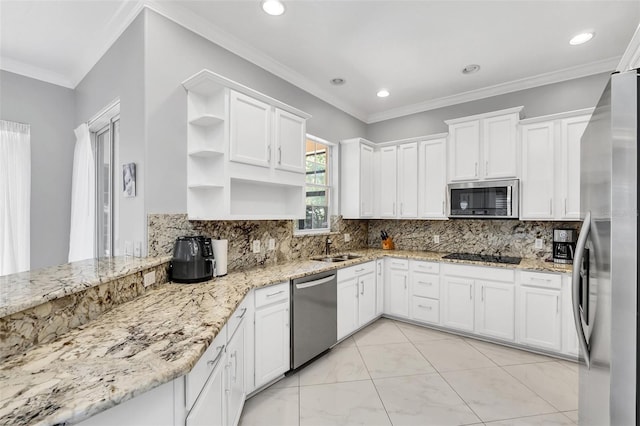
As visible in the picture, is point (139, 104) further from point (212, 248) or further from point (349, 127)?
point (349, 127)

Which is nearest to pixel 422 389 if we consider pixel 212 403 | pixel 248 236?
pixel 212 403

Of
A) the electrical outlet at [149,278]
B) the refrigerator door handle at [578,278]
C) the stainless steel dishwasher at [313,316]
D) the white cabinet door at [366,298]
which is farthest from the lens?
the white cabinet door at [366,298]

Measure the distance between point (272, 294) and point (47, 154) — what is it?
130 inches

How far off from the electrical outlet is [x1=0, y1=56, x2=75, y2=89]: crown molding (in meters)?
3.07

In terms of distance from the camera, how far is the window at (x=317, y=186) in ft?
13.1

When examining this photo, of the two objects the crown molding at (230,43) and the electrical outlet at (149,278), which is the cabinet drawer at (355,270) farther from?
the crown molding at (230,43)

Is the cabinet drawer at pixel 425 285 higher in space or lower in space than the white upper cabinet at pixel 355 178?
lower

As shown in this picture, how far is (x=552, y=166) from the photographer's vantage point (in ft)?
10.6

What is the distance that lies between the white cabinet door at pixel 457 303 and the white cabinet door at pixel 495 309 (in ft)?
0.27

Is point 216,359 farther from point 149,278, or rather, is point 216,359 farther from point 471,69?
point 471,69

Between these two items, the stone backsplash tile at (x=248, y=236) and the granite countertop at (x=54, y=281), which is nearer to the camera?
the granite countertop at (x=54, y=281)

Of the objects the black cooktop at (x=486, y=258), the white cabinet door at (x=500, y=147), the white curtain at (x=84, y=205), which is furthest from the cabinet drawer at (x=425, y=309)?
the white curtain at (x=84, y=205)

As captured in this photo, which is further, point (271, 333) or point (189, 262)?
point (271, 333)

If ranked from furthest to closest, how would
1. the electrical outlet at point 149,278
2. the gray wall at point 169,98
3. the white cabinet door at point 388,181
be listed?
the white cabinet door at point 388,181 → the gray wall at point 169,98 → the electrical outlet at point 149,278
